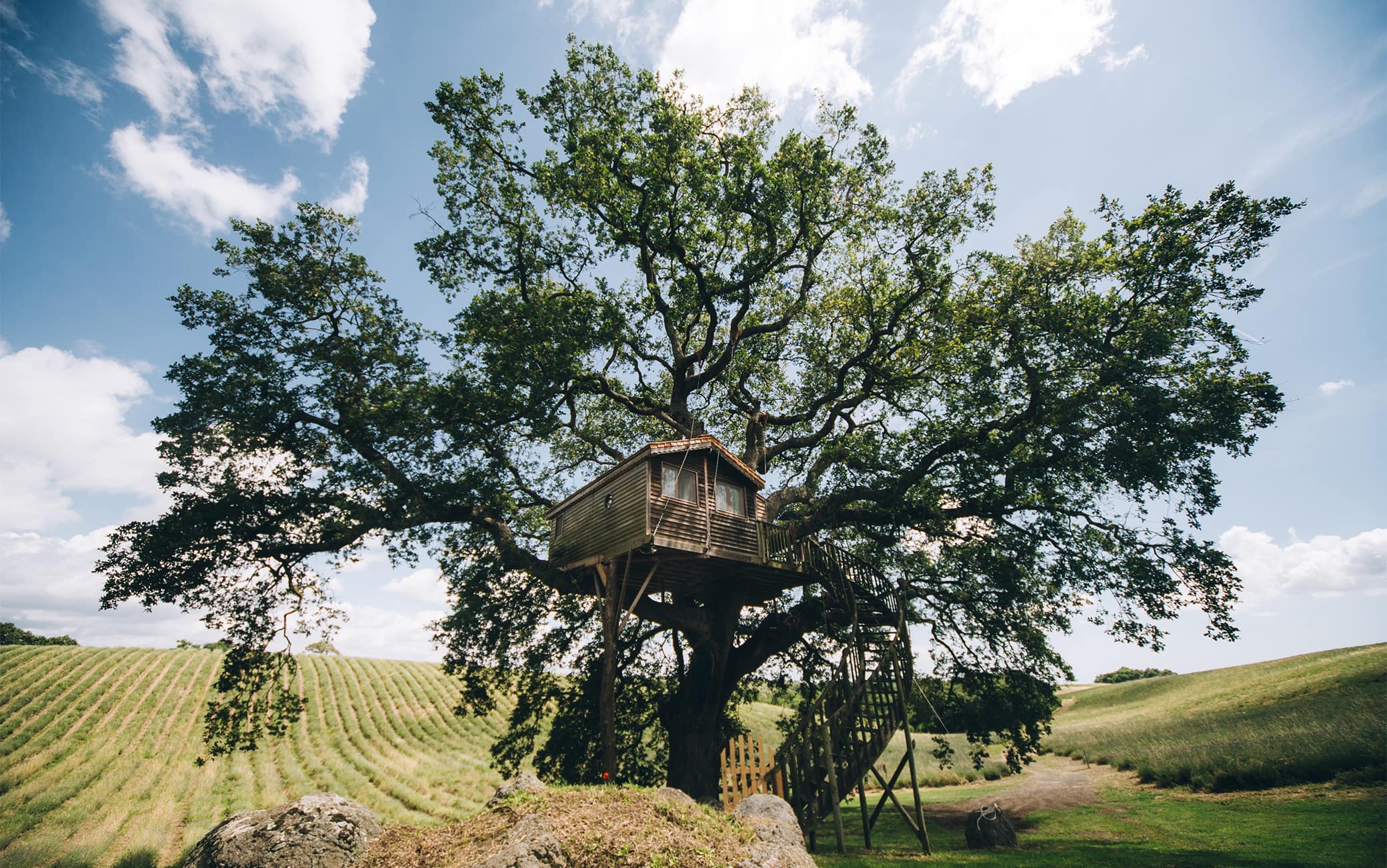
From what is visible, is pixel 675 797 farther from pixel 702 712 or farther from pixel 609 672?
pixel 702 712

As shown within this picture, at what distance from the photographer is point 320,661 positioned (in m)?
45.2

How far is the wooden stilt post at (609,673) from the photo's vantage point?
13625 millimetres

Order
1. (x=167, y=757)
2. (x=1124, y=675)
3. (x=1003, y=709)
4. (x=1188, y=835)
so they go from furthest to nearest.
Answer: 1. (x=1124, y=675)
2. (x=167, y=757)
3. (x=1003, y=709)
4. (x=1188, y=835)

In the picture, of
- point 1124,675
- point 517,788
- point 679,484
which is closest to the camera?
point 517,788

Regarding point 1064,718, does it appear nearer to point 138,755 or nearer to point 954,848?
point 954,848

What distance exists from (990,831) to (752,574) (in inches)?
348

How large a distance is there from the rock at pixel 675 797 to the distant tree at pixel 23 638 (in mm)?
76795

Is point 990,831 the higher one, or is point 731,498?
point 731,498

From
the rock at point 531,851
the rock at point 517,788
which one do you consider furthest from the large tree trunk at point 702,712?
the rock at point 531,851

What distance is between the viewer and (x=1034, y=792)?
78.8 ft

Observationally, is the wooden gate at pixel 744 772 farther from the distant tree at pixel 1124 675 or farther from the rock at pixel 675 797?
the distant tree at pixel 1124 675

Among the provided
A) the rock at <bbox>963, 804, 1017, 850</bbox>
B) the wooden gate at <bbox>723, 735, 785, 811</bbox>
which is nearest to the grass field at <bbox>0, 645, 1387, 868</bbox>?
the rock at <bbox>963, 804, 1017, 850</bbox>

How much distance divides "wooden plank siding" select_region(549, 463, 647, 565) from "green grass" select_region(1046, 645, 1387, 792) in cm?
2113

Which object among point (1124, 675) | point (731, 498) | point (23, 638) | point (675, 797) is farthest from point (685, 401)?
point (1124, 675)
